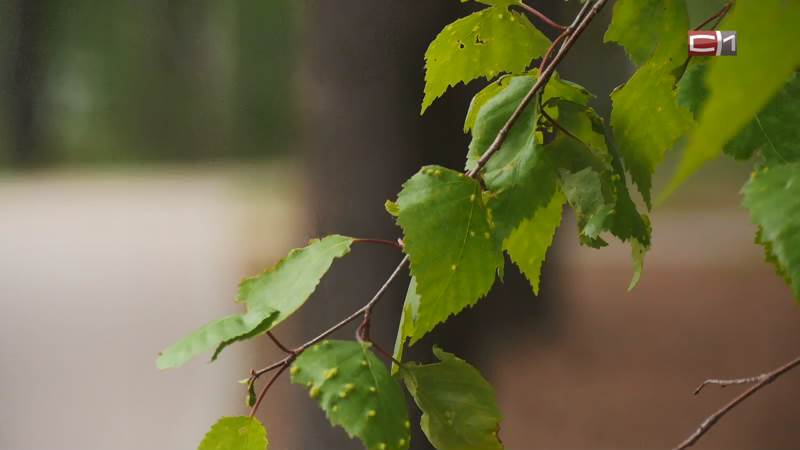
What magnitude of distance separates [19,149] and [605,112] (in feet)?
2.04

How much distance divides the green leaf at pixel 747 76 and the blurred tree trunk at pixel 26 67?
90 cm

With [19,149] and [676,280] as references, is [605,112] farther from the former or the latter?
[19,149]

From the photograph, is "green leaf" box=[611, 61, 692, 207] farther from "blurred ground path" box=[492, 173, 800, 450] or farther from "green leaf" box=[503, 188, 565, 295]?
"blurred ground path" box=[492, 173, 800, 450]

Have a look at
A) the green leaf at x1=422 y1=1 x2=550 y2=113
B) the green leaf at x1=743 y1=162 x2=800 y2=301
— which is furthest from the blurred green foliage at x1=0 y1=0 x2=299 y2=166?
the green leaf at x1=743 y1=162 x2=800 y2=301

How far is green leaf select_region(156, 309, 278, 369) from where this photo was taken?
251 millimetres

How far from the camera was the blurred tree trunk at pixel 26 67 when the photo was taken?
34.8 inches

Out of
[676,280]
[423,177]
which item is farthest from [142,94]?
[423,177]

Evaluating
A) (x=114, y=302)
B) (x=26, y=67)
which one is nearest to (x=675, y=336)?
(x=114, y=302)

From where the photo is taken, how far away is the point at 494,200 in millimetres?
254

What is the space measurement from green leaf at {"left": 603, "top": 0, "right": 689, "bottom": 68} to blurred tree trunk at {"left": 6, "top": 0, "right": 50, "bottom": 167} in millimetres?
763

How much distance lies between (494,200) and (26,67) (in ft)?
2.55

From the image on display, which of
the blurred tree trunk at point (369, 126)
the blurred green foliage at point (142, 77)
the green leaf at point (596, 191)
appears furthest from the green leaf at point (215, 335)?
the blurred green foliage at point (142, 77)

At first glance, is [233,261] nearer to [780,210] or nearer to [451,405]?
[451,405]

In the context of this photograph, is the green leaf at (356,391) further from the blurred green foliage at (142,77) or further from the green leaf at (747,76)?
the blurred green foliage at (142,77)
